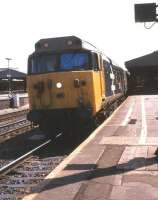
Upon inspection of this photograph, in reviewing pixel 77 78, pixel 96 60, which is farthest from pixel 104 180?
pixel 96 60

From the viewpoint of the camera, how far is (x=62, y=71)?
17.0 m

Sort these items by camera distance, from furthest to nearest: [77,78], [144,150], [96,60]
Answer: [96,60] < [77,78] < [144,150]

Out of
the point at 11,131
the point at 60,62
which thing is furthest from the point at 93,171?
the point at 11,131

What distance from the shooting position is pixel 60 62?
1731 cm

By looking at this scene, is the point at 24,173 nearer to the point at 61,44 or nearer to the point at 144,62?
the point at 61,44

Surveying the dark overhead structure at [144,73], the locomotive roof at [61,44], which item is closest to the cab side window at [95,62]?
the locomotive roof at [61,44]

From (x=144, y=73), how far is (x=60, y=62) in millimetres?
55903

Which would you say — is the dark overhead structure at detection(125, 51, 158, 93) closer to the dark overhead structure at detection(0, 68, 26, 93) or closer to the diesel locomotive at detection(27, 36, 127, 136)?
the dark overhead structure at detection(0, 68, 26, 93)

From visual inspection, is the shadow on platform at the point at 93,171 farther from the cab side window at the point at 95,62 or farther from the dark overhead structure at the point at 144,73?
the dark overhead structure at the point at 144,73

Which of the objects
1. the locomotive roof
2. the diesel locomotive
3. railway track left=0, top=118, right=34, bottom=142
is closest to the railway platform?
the diesel locomotive

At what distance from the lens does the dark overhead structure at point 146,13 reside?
11.1 meters

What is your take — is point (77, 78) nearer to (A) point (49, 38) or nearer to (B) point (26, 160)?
(A) point (49, 38)

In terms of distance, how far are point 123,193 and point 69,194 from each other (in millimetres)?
865

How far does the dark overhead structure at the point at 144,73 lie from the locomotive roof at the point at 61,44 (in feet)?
169
